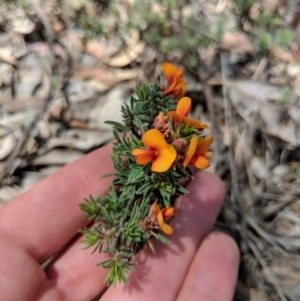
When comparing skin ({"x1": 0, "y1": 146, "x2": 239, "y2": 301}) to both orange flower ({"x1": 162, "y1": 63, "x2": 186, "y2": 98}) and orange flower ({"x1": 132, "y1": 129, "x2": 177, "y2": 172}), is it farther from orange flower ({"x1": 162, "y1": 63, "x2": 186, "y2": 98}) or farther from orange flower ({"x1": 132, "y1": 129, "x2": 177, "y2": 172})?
orange flower ({"x1": 132, "y1": 129, "x2": 177, "y2": 172})

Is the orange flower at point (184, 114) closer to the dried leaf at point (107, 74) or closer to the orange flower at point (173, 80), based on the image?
the orange flower at point (173, 80)

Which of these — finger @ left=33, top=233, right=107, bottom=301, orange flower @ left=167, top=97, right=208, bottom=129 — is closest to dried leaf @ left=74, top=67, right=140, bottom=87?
finger @ left=33, top=233, right=107, bottom=301

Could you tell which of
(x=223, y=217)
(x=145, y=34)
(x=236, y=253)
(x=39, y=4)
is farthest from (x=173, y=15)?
(x=236, y=253)

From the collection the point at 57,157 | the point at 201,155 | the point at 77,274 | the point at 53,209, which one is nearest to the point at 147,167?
the point at 201,155

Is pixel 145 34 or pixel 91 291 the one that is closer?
pixel 91 291

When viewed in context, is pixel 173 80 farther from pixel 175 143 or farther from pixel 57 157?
pixel 57 157

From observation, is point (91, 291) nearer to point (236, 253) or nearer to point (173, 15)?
point (236, 253)
